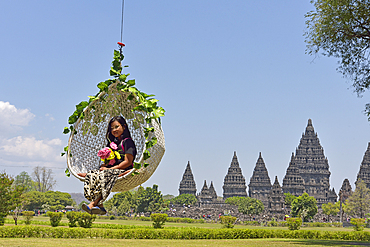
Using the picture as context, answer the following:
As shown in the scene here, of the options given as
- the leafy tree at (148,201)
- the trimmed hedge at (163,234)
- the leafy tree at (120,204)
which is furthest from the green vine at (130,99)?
the leafy tree at (120,204)

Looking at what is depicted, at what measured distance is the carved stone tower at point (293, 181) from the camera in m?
88.8

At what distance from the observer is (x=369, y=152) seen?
285 ft

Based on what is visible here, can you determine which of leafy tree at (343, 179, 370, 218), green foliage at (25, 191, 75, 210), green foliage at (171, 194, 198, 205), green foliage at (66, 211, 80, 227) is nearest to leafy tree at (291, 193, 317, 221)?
leafy tree at (343, 179, 370, 218)

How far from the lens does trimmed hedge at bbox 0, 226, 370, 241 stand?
22.4 m

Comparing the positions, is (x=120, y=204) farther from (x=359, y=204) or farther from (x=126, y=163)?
(x=126, y=163)

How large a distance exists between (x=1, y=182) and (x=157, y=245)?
13179 mm

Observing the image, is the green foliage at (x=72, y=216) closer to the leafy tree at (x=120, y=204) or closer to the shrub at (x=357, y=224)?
the shrub at (x=357, y=224)

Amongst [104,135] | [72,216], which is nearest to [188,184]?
[72,216]

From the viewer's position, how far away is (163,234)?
80.1ft

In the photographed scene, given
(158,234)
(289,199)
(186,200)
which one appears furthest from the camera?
(186,200)

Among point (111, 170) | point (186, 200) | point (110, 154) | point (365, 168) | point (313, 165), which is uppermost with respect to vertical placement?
point (313, 165)

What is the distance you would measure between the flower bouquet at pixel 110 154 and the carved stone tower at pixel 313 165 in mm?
90682

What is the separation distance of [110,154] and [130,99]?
3.02 ft

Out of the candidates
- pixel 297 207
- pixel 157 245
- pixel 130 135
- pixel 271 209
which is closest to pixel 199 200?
pixel 271 209
